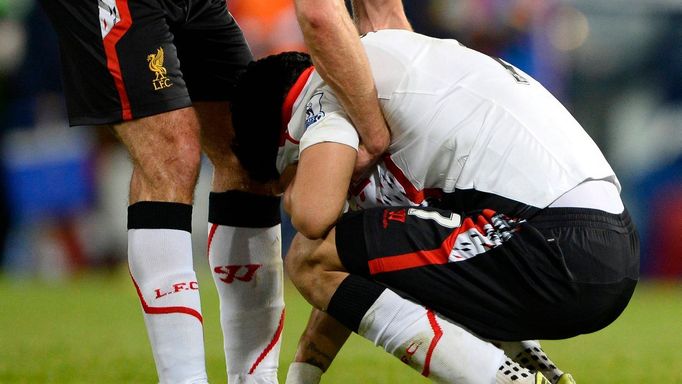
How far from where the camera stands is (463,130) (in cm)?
325

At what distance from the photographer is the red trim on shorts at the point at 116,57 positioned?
3428 mm

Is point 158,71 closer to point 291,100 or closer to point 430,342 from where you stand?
point 291,100

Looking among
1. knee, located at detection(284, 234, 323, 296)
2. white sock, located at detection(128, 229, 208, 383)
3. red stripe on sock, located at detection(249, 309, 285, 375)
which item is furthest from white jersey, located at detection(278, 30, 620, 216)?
red stripe on sock, located at detection(249, 309, 285, 375)

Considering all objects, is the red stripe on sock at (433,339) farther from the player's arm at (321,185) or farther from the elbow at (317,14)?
the elbow at (317,14)

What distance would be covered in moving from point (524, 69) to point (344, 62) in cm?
698

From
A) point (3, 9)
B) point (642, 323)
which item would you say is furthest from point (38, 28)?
point (642, 323)

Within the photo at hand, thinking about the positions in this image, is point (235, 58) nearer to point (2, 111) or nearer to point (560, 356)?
point (560, 356)

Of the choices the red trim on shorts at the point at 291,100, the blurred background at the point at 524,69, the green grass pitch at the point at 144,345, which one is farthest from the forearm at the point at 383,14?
the blurred background at the point at 524,69

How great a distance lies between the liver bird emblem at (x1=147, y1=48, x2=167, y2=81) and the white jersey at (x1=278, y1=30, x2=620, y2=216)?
1.44ft

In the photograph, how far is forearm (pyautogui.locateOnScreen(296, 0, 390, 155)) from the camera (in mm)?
3213

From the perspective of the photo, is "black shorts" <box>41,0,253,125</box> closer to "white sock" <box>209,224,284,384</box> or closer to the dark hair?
the dark hair

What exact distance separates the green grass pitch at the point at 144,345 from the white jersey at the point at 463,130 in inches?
59.1

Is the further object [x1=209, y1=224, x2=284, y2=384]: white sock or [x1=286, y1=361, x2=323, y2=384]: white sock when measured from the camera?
[x1=209, y1=224, x2=284, y2=384]: white sock

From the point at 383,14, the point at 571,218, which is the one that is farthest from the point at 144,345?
the point at 571,218
